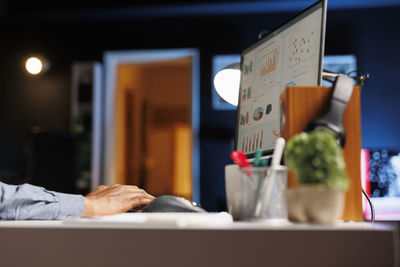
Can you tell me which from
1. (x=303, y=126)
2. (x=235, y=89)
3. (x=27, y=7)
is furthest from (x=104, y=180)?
(x=303, y=126)

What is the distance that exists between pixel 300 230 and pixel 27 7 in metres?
5.84

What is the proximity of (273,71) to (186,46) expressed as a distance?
15.0 feet

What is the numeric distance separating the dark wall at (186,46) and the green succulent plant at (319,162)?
4.43 metres

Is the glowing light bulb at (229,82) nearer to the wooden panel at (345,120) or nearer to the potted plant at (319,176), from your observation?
the wooden panel at (345,120)

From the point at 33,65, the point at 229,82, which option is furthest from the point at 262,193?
the point at 33,65

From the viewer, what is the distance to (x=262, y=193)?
2.93ft

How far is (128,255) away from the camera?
0.70 metres

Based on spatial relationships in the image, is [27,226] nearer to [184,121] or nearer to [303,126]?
[303,126]

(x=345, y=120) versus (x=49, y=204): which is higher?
(x=345, y=120)

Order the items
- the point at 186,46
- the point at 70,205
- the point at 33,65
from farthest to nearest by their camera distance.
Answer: the point at 186,46 → the point at 33,65 → the point at 70,205

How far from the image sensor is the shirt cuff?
39.7 inches

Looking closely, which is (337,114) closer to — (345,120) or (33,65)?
(345,120)

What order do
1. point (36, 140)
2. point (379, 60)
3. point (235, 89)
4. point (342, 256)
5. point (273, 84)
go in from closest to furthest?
point (342, 256), point (273, 84), point (235, 89), point (36, 140), point (379, 60)

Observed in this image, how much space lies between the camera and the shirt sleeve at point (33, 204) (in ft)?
3.05
